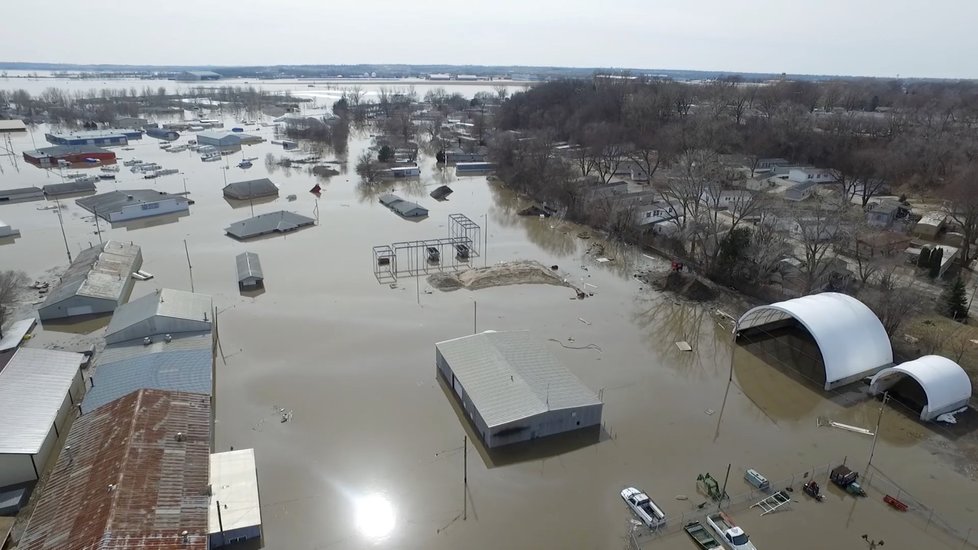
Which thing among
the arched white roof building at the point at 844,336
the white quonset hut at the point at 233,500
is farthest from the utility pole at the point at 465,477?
the arched white roof building at the point at 844,336

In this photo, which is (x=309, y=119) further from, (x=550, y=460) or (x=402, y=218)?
(x=550, y=460)

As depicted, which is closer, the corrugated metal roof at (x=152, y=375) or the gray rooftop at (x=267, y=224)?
the corrugated metal roof at (x=152, y=375)

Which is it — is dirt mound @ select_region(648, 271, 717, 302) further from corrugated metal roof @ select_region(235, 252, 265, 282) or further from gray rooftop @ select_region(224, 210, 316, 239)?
gray rooftop @ select_region(224, 210, 316, 239)

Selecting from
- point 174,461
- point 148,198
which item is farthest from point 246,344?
point 148,198

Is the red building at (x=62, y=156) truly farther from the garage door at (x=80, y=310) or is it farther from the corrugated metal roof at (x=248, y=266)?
the garage door at (x=80, y=310)

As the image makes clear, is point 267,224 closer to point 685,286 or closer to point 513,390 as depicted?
point 513,390
